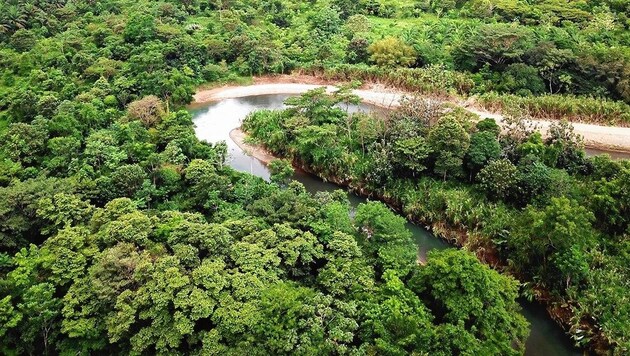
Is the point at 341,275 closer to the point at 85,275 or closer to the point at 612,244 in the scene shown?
the point at 85,275

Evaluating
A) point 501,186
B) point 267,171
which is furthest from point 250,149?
point 501,186

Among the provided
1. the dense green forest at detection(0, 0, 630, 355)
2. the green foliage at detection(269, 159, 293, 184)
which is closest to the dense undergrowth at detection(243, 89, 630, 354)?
the dense green forest at detection(0, 0, 630, 355)

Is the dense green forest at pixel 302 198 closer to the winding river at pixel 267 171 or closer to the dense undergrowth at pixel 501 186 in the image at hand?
the dense undergrowth at pixel 501 186

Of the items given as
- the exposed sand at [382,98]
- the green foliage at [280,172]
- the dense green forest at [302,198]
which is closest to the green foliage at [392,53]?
the dense green forest at [302,198]

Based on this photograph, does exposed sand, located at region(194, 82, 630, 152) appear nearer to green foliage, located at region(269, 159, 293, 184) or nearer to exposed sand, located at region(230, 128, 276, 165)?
exposed sand, located at region(230, 128, 276, 165)

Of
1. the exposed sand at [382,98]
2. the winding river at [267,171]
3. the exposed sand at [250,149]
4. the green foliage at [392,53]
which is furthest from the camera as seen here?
A: the green foliage at [392,53]

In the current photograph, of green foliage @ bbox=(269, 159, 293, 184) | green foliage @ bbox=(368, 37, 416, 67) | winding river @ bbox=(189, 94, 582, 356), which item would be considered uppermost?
green foliage @ bbox=(368, 37, 416, 67)
